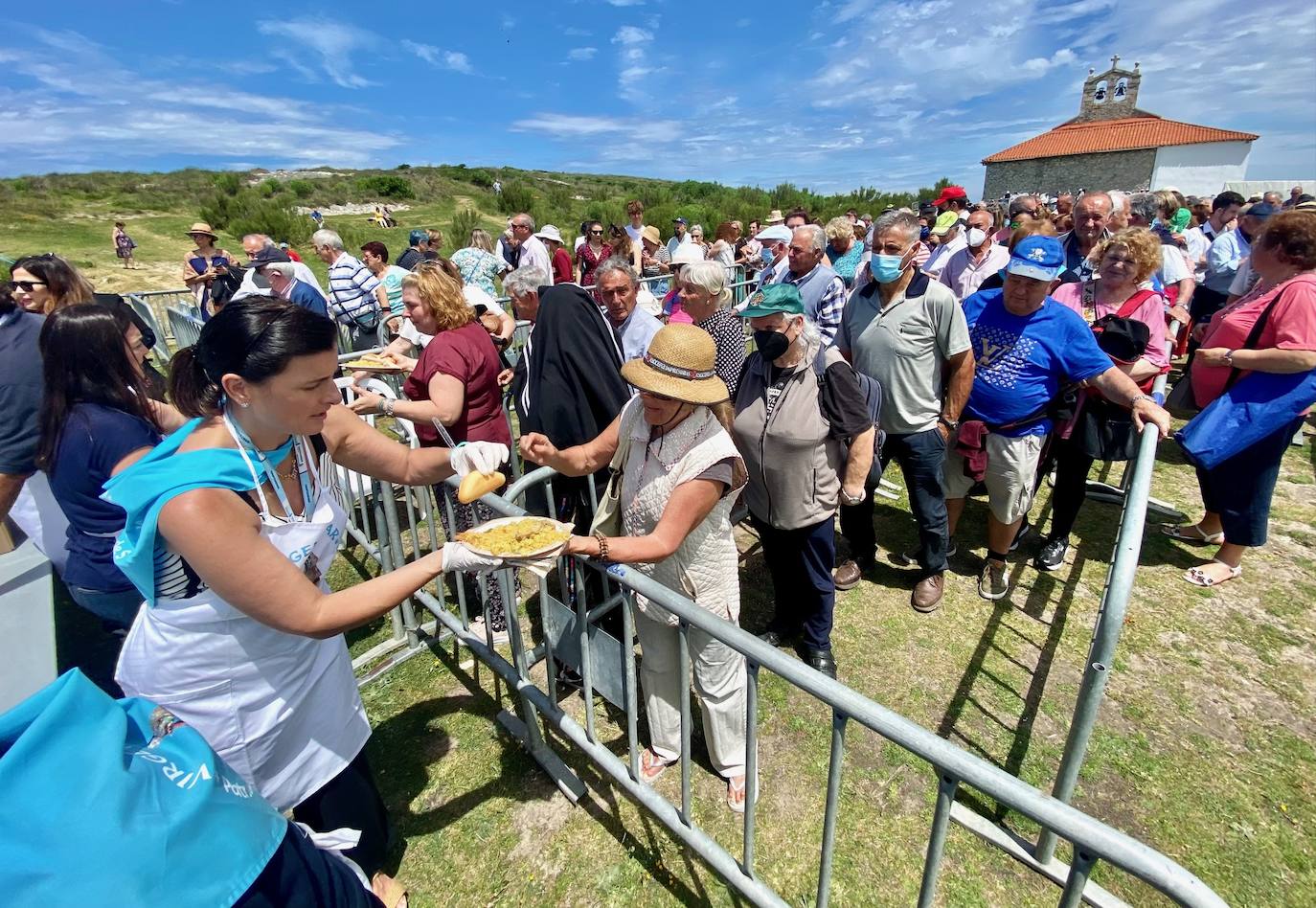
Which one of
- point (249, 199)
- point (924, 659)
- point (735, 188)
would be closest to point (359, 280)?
point (924, 659)

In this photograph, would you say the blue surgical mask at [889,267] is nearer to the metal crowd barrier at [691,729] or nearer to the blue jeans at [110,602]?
the metal crowd barrier at [691,729]

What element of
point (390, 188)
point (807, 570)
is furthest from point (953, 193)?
point (390, 188)

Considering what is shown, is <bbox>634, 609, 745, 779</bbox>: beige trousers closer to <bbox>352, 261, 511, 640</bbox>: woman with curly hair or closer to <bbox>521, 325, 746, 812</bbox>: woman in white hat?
<bbox>521, 325, 746, 812</bbox>: woman in white hat

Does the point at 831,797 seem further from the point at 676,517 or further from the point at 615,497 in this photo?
the point at 615,497

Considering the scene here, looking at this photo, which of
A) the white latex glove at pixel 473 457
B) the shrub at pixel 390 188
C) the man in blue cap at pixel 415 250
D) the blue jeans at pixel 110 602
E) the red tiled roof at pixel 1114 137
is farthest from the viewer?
the shrub at pixel 390 188

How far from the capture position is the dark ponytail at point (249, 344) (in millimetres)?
1610

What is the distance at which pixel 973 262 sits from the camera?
5.77 meters

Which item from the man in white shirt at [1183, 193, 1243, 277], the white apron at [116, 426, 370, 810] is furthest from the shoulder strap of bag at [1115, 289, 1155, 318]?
the man in white shirt at [1183, 193, 1243, 277]

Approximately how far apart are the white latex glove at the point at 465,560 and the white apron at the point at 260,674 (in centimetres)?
41

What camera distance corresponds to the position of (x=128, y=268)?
21.6 metres

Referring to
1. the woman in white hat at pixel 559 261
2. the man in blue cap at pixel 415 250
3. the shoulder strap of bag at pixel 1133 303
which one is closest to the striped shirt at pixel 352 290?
the man in blue cap at pixel 415 250

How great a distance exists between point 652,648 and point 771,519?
3.19ft

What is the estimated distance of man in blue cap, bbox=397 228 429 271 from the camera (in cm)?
829

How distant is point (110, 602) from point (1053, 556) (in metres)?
5.46
